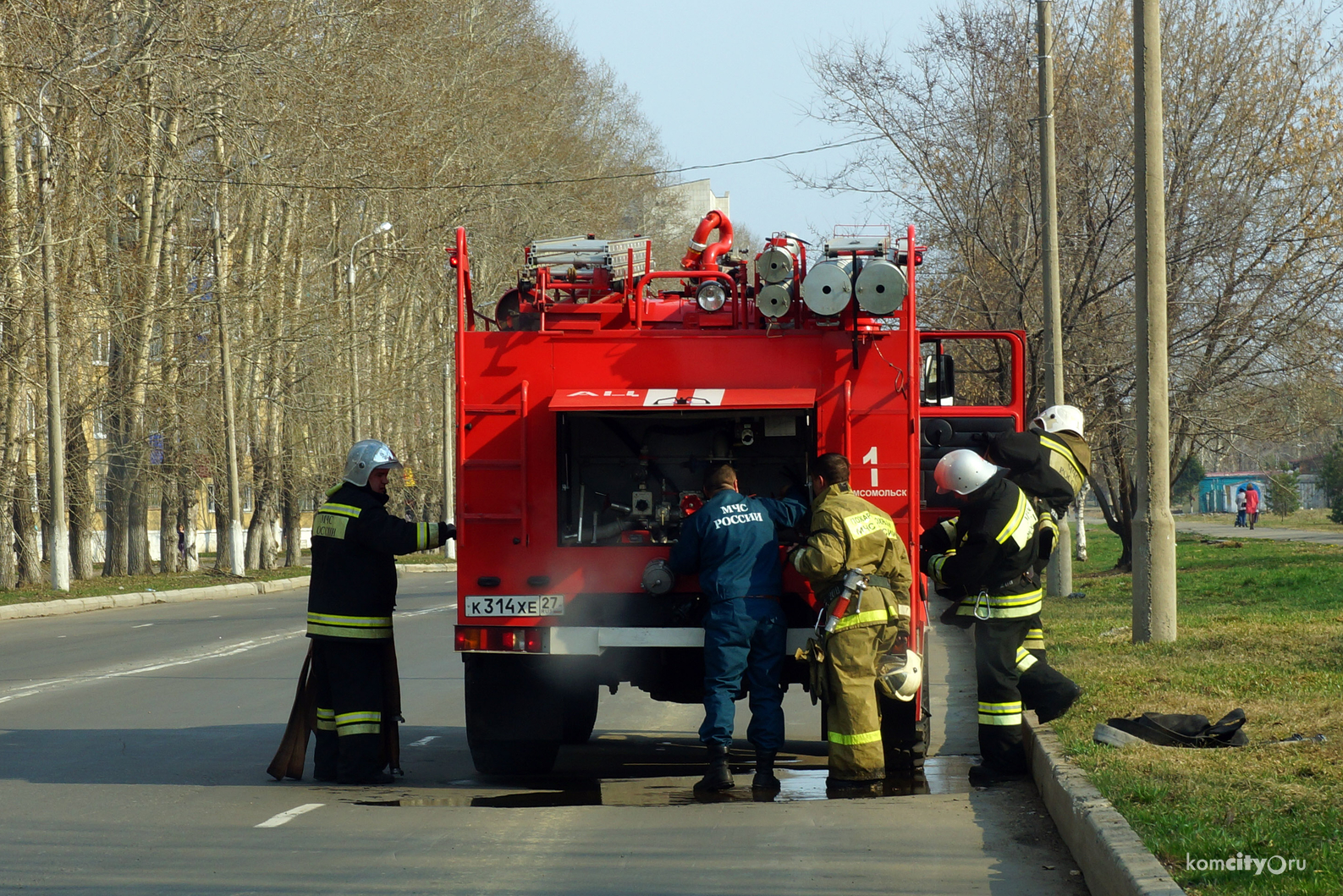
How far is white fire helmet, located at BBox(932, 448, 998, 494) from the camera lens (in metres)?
8.05

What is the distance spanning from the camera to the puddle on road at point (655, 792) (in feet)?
Result: 25.4

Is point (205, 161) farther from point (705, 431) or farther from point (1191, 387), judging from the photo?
point (705, 431)

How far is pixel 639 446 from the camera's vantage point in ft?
28.0

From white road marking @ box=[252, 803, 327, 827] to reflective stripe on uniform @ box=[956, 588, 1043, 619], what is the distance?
352 cm

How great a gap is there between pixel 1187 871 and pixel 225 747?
6433 millimetres

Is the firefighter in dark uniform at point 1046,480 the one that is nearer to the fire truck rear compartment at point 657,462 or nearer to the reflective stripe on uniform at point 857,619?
the reflective stripe on uniform at point 857,619

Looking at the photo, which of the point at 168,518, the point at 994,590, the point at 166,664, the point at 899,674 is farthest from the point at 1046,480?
the point at 168,518

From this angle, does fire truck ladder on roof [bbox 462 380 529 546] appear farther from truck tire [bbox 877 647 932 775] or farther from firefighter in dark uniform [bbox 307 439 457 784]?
truck tire [bbox 877 647 932 775]

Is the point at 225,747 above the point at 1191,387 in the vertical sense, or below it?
below

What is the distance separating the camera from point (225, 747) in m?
9.59

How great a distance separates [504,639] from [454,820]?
1.17 meters

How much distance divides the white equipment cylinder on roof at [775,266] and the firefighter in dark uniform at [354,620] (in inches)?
86.0

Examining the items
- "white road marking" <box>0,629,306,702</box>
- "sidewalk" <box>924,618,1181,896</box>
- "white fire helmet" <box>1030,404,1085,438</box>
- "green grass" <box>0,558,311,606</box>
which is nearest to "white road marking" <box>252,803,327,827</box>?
"sidewalk" <box>924,618,1181,896</box>

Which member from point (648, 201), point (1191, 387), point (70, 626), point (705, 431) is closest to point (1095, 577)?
point (1191, 387)
